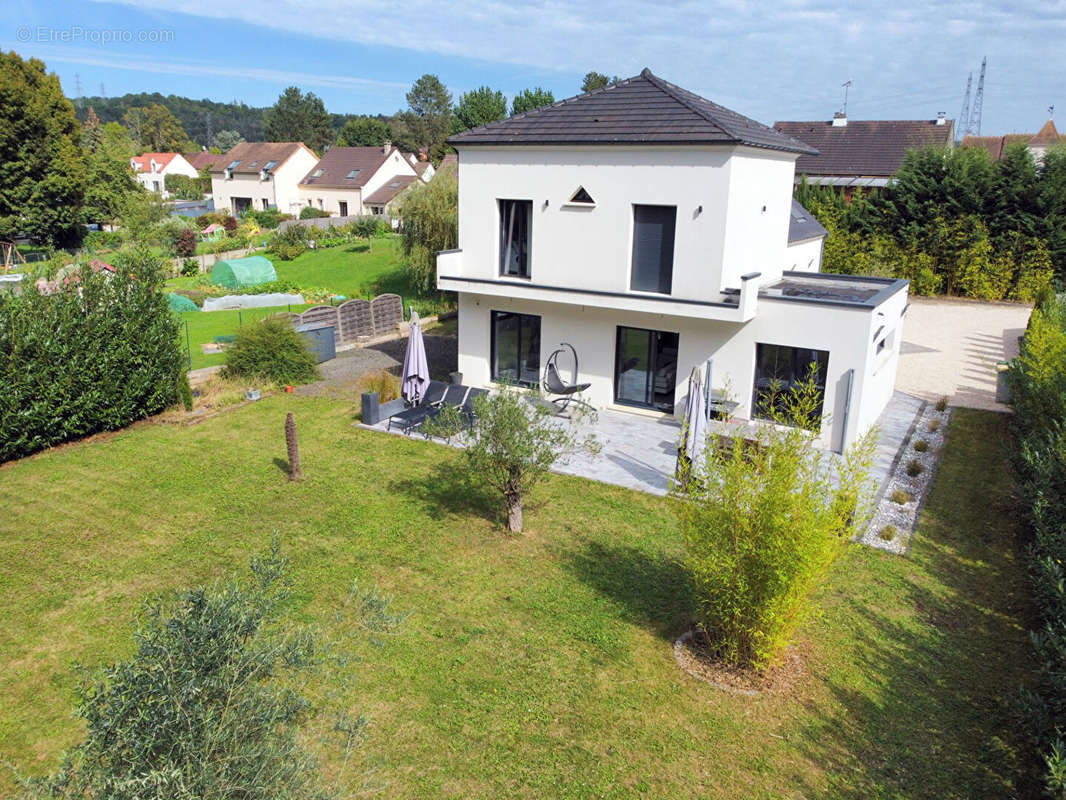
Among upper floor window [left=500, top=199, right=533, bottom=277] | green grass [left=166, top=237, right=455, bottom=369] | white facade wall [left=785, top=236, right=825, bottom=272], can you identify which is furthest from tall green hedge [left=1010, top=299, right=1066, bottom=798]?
green grass [left=166, top=237, right=455, bottom=369]

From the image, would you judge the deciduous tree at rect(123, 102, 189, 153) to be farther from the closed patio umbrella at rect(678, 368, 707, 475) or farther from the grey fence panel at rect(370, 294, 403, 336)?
the closed patio umbrella at rect(678, 368, 707, 475)

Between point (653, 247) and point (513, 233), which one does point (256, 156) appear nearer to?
point (513, 233)

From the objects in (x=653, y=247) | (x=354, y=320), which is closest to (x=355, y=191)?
(x=354, y=320)

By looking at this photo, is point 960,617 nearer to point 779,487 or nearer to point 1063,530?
point 1063,530

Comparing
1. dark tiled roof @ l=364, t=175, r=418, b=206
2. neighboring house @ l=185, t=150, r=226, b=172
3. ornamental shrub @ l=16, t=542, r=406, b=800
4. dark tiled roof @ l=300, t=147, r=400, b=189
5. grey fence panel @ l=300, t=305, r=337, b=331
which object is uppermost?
neighboring house @ l=185, t=150, r=226, b=172

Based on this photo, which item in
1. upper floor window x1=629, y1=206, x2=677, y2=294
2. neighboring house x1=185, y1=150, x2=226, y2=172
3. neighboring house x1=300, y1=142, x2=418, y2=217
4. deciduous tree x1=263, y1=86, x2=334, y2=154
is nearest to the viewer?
upper floor window x1=629, y1=206, x2=677, y2=294

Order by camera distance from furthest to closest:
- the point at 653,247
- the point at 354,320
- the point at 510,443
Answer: the point at 354,320 → the point at 653,247 → the point at 510,443
